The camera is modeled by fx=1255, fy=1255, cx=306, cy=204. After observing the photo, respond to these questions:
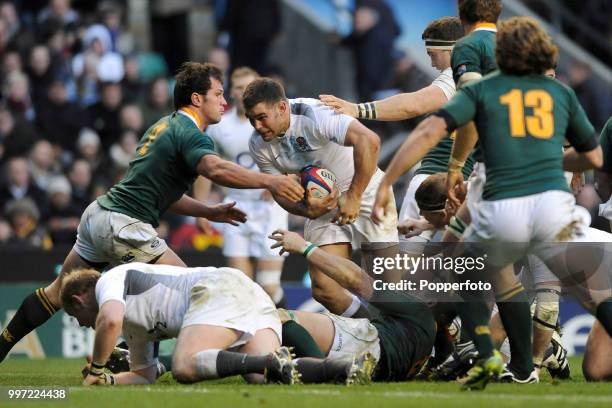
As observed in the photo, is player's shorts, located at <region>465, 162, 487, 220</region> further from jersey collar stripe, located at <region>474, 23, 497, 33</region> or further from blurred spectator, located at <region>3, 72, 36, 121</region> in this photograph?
blurred spectator, located at <region>3, 72, 36, 121</region>

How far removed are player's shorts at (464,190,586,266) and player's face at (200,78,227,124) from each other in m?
2.65

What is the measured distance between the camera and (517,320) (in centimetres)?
768

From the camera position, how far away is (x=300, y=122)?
8867mm

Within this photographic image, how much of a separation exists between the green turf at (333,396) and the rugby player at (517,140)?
0.34 metres

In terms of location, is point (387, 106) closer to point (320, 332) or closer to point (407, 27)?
point (320, 332)

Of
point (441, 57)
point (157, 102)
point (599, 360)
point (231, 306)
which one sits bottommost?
point (599, 360)

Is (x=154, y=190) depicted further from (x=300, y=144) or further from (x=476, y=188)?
(x=476, y=188)

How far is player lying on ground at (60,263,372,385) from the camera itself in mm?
7547

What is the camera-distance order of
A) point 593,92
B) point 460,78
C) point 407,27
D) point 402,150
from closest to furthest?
point 402,150 < point 460,78 < point 593,92 < point 407,27

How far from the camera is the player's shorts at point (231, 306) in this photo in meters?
7.74

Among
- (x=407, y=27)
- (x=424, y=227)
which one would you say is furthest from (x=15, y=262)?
(x=407, y=27)

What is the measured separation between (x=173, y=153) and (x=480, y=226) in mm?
2512

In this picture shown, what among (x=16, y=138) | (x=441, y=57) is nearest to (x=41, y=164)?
(x=16, y=138)

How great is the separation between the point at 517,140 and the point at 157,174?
2.85 m
